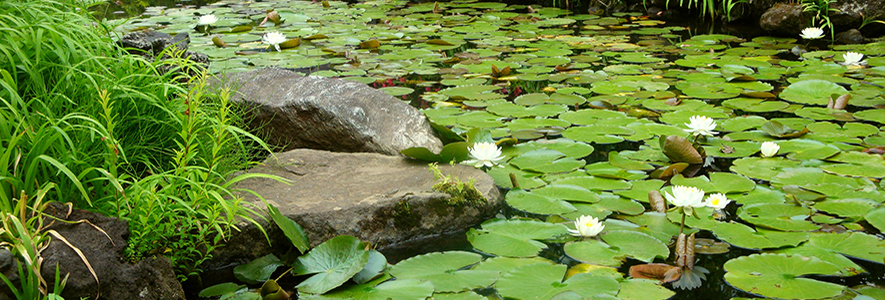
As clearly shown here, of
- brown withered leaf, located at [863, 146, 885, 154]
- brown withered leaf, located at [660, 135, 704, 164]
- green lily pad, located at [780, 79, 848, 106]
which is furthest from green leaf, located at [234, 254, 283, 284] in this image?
green lily pad, located at [780, 79, 848, 106]

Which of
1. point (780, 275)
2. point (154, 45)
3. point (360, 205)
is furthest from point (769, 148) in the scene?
point (154, 45)

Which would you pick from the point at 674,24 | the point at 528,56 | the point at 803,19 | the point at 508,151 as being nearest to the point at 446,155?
the point at 508,151

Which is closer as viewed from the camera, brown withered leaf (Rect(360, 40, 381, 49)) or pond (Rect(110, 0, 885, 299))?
pond (Rect(110, 0, 885, 299))

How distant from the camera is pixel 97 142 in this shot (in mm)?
1910

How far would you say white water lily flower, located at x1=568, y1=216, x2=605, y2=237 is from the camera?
1988 millimetres

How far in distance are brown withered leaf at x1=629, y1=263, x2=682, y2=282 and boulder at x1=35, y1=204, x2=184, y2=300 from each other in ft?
4.05

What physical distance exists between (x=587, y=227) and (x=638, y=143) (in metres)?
1.08

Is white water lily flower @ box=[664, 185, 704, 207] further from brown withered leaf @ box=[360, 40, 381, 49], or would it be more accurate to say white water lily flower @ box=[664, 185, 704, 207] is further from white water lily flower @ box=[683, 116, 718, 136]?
brown withered leaf @ box=[360, 40, 381, 49]

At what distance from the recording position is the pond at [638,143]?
6.05 ft

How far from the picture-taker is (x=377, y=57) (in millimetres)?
4773

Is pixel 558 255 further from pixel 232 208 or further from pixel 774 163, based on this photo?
pixel 774 163

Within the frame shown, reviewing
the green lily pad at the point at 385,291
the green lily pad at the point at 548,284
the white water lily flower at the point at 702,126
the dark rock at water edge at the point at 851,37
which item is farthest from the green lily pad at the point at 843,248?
the dark rock at water edge at the point at 851,37

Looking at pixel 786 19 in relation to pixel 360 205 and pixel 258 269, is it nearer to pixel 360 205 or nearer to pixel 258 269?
pixel 360 205

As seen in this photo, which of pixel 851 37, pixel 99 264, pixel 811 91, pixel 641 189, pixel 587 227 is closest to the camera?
pixel 99 264
